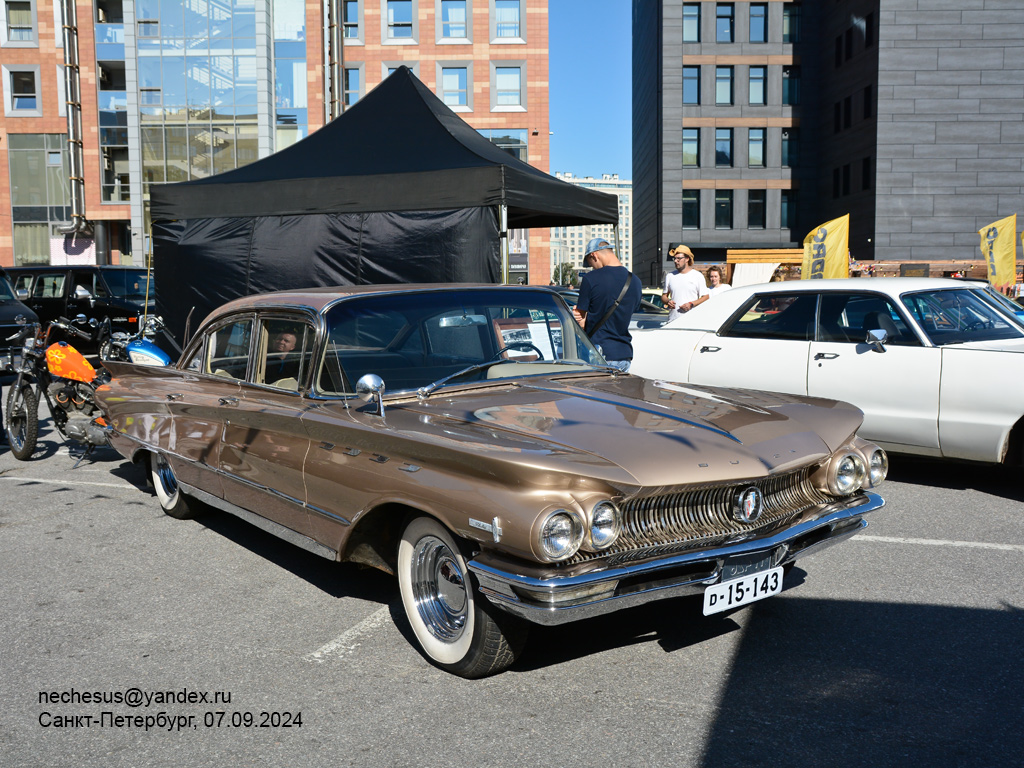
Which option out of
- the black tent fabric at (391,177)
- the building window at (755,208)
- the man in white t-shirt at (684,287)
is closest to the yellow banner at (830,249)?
the black tent fabric at (391,177)

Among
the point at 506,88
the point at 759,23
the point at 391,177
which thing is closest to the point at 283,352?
the point at 391,177

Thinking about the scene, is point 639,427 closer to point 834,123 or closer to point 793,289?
point 793,289

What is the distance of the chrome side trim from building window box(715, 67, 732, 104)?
49.1 m

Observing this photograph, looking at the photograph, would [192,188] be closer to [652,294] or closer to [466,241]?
[466,241]

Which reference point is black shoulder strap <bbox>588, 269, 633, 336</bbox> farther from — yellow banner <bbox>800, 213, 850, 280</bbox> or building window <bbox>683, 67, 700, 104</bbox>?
building window <bbox>683, 67, 700, 104</bbox>

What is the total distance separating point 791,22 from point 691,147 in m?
8.45

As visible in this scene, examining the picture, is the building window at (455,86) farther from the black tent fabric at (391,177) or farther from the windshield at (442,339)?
the windshield at (442,339)

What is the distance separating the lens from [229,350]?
4977 mm

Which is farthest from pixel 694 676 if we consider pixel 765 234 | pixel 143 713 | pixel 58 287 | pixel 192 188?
pixel 765 234

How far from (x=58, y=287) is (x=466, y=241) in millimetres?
11294

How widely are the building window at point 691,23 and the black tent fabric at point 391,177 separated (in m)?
41.8

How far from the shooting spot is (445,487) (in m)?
3.16

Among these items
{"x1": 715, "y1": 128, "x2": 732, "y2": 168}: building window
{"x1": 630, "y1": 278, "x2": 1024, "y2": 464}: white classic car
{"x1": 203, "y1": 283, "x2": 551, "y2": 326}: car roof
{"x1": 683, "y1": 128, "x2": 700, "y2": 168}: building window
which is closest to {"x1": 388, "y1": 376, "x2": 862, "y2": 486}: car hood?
{"x1": 203, "y1": 283, "x2": 551, "y2": 326}: car roof

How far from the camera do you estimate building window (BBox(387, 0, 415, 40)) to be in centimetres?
3931
